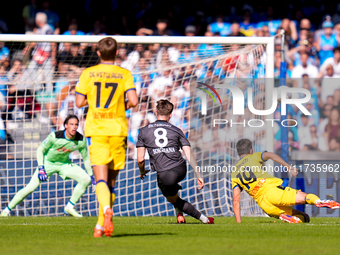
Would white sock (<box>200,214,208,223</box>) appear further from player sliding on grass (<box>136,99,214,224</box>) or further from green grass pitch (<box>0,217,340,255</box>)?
green grass pitch (<box>0,217,340,255</box>)

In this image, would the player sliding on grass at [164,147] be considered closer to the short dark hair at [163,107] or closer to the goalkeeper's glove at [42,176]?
the short dark hair at [163,107]

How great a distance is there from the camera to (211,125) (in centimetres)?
1017

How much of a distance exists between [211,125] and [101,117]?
5273mm

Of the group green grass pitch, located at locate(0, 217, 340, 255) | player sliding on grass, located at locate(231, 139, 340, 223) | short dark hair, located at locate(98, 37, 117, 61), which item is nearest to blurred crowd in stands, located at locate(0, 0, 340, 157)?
player sliding on grass, located at locate(231, 139, 340, 223)

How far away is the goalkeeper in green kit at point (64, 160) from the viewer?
369 inches

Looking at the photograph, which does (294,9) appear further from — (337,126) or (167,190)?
(167,190)

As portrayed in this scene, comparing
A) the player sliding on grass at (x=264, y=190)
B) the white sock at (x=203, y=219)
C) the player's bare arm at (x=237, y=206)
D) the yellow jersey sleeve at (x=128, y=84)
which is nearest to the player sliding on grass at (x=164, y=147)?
the white sock at (x=203, y=219)

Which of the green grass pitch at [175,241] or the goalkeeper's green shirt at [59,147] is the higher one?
Answer: the goalkeeper's green shirt at [59,147]

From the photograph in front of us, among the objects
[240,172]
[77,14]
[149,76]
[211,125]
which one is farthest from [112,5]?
[240,172]

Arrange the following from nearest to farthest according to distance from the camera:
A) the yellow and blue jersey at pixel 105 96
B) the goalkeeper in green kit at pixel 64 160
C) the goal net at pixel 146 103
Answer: the yellow and blue jersey at pixel 105 96
the goalkeeper in green kit at pixel 64 160
the goal net at pixel 146 103

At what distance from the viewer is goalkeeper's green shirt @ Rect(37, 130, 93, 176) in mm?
9414

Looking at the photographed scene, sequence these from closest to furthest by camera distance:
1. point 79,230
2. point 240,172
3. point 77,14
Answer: point 79,230 → point 240,172 → point 77,14

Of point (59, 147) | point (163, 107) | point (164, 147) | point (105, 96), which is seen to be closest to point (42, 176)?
point (59, 147)

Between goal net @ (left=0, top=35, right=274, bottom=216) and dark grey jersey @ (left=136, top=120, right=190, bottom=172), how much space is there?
9.24ft
